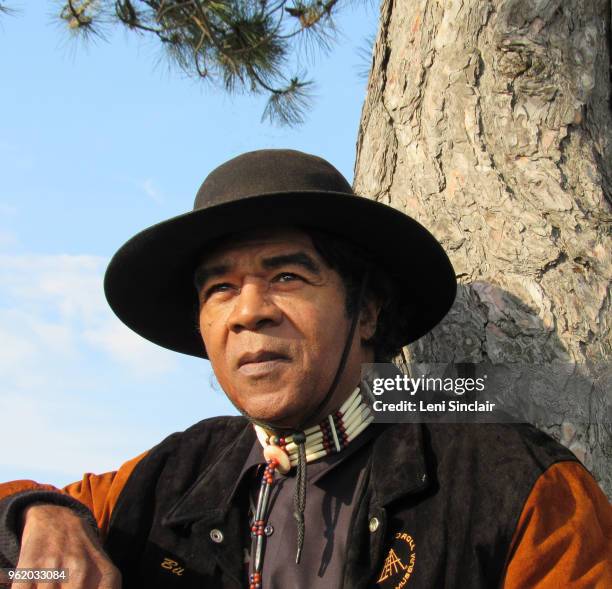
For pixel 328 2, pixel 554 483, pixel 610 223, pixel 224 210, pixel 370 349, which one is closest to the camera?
pixel 554 483

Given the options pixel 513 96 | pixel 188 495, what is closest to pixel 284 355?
pixel 188 495

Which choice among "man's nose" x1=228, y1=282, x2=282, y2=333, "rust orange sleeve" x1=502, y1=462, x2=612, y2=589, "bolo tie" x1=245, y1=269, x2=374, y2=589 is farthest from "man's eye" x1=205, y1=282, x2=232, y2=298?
"rust orange sleeve" x1=502, y1=462, x2=612, y2=589

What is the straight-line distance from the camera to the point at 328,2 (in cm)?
625

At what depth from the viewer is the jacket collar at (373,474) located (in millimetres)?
2773

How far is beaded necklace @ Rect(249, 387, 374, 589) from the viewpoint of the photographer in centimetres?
294

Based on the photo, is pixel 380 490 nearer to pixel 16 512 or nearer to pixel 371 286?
pixel 371 286

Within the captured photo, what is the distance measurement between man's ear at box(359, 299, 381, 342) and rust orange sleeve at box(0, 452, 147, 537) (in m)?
0.82

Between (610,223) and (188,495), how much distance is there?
1687mm

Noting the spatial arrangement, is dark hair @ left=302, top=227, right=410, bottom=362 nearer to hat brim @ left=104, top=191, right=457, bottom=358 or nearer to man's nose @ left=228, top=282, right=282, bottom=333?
hat brim @ left=104, top=191, right=457, bottom=358

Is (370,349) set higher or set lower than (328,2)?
lower

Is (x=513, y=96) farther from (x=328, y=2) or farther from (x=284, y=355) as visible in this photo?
(x=328, y=2)

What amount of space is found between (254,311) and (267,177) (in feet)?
1.39

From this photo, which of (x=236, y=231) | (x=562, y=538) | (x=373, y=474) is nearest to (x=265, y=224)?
(x=236, y=231)

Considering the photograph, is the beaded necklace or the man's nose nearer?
the man's nose
